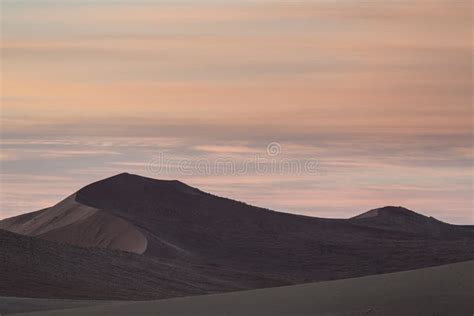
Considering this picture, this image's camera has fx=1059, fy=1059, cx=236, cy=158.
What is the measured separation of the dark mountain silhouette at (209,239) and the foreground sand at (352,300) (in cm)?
2113

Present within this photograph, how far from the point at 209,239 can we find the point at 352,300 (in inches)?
1708

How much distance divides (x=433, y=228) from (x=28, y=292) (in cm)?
4523

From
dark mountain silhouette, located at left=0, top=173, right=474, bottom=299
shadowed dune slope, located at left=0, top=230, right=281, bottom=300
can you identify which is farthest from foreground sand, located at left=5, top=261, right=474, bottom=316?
dark mountain silhouette, located at left=0, top=173, right=474, bottom=299

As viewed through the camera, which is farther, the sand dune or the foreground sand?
the sand dune

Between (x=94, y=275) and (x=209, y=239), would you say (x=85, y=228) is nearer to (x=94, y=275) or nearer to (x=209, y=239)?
(x=209, y=239)

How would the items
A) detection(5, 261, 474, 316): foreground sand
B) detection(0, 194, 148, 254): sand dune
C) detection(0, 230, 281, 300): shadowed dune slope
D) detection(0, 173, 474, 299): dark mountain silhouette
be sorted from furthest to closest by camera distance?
detection(0, 194, 148, 254): sand dune < detection(0, 173, 474, 299): dark mountain silhouette < detection(0, 230, 281, 300): shadowed dune slope < detection(5, 261, 474, 316): foreground sand

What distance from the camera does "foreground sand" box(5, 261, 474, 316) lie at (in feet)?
64.3

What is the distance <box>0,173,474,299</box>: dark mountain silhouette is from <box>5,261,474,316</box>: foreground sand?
2113cm

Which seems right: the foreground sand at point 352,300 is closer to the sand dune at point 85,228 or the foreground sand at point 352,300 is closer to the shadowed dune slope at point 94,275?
the shadowed dune slope at point 94,275

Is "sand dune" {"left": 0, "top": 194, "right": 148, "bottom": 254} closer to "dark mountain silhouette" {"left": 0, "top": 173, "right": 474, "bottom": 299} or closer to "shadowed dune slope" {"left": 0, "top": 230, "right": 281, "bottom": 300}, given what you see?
"dark mountain silhouette" {"left": 0, "top": 173, "right": 474, "bottom": 299}

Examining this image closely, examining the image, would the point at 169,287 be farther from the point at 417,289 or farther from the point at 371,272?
the point at 417,289

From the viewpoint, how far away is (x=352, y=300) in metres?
20.9

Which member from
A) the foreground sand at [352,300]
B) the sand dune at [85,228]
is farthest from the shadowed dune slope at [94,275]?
the foreground sand at [352,300]

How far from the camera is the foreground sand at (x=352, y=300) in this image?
19594 millimetres
